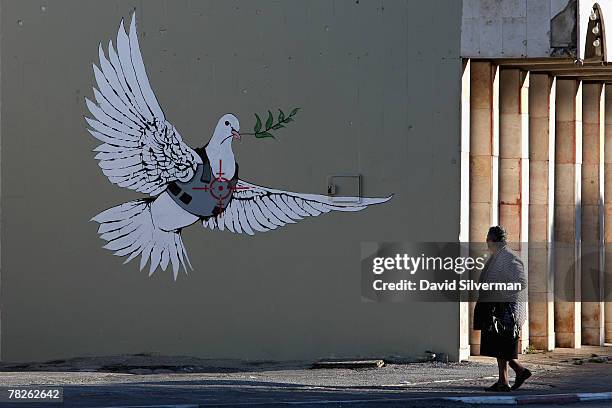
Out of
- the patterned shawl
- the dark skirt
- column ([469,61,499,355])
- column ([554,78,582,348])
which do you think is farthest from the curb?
column ([554,78,582,348])

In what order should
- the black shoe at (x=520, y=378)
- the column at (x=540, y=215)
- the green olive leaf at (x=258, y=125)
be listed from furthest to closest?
the column at (x=540, y=215), the green olive leaf at (x=258, y=125), the black shoe at (x=520, y=378)

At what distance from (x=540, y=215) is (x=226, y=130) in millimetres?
4929

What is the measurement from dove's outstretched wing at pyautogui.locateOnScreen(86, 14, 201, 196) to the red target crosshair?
295 mm

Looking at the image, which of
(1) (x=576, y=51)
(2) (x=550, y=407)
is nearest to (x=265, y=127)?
(1) (x=576, y=51)

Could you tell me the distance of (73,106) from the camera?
1755cm

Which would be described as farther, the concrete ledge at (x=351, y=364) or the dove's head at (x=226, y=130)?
the dove's head at (x=226, y=130)

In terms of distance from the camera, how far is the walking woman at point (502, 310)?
552 inches

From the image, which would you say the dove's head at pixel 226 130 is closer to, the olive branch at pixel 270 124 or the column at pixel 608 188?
the olive branch at pixel 270 124

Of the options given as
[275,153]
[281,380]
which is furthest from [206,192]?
[281,380]

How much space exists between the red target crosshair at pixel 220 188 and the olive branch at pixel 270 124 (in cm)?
60

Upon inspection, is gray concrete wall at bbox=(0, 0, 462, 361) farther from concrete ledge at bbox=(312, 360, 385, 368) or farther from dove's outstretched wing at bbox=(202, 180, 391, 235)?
concrete ledge at bbox=(312, 360, 385, 368)

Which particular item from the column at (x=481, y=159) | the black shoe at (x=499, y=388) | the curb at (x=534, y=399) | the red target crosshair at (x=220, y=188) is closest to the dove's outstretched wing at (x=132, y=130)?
the red target crosshair at (x=220, y=188)

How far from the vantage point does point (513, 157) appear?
18734 millimetres

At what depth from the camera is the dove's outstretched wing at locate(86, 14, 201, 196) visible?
17.4 m
